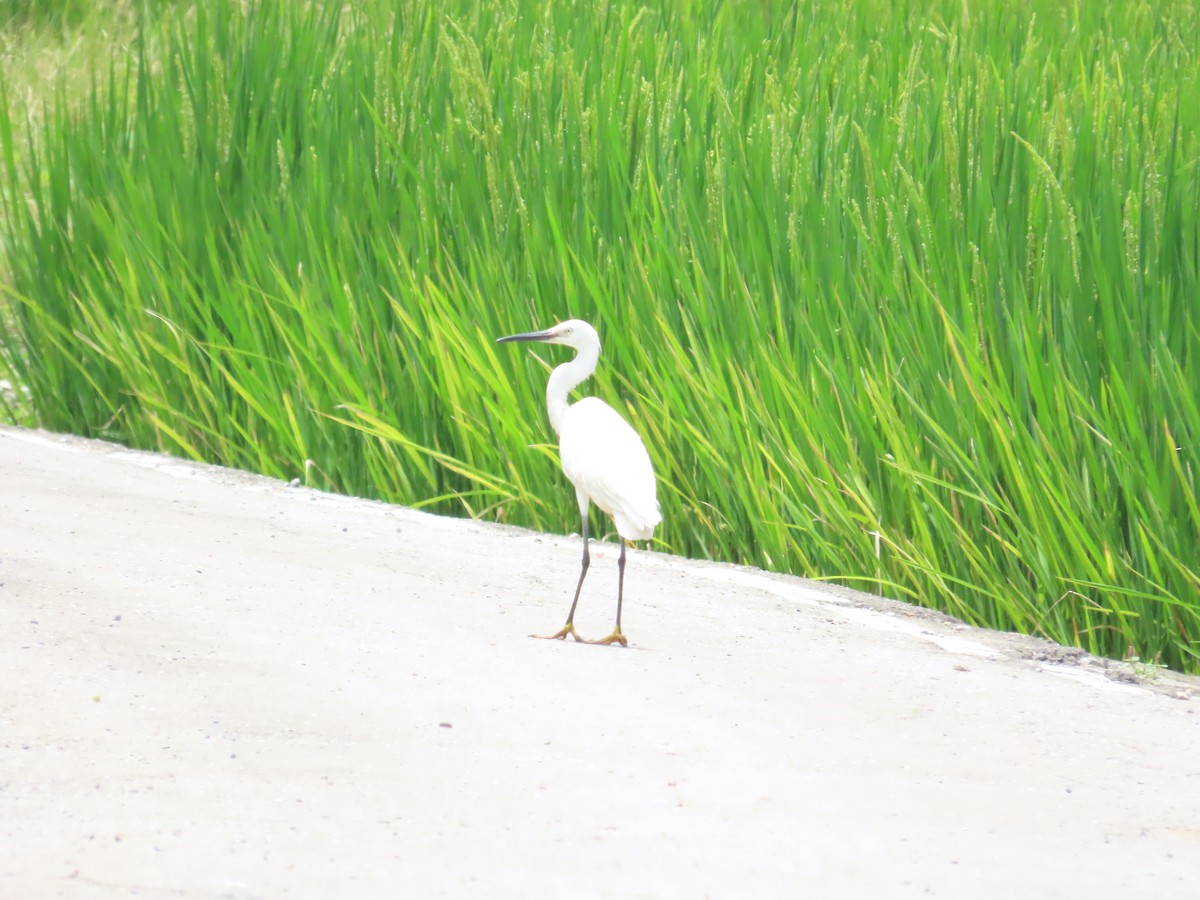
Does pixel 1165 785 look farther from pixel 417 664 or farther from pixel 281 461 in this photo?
pixel 281 461

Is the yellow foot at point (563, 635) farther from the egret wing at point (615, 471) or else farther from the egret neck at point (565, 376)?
the egret neck at point (565, 376)

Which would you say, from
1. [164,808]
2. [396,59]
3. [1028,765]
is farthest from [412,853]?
[396,59]

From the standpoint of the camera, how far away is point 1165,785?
2889mm

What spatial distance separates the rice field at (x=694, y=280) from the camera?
397 centimetres

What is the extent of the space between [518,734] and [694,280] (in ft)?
7.10

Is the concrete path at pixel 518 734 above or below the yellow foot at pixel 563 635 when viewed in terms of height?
above

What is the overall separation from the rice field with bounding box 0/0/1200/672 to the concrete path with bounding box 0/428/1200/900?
0.29 metres

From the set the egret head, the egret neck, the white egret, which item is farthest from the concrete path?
the egret head

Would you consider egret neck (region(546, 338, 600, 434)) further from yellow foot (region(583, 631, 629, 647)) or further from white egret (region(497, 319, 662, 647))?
yellow foot (region(583, 631, 629, 647))

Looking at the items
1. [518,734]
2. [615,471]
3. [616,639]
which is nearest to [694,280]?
[615,471]

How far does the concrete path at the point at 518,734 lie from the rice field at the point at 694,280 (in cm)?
29

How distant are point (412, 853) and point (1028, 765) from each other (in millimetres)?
1137

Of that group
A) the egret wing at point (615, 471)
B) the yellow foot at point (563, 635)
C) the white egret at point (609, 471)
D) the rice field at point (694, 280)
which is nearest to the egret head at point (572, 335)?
the white egret at point (609, 471)

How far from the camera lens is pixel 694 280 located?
15.7ft
